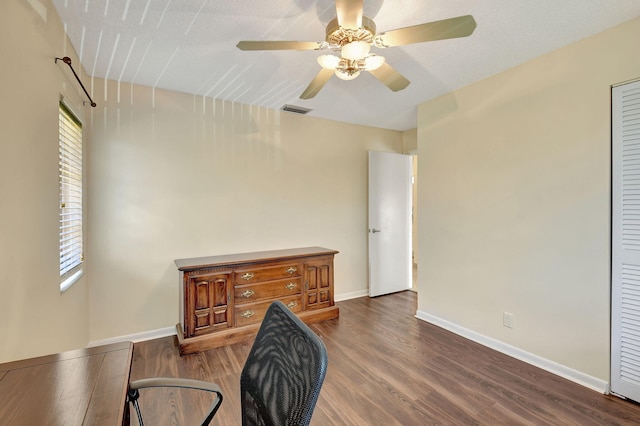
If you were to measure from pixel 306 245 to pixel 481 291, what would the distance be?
Answer: 209 cm

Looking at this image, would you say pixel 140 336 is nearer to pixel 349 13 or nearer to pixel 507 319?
pixel 349 13

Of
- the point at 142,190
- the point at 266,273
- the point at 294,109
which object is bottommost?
the point at 266,273

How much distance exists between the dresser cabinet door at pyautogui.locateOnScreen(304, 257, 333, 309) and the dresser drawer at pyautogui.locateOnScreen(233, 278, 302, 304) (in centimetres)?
13

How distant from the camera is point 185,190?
314 cm

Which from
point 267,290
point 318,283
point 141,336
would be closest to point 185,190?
point 267,290

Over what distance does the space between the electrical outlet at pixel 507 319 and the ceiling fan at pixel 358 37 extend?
2336mm

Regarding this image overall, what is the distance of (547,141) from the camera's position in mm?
2393

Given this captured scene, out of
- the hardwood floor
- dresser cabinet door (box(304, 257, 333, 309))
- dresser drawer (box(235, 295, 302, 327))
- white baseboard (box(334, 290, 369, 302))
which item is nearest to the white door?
white baseboard (box(334, 290, 369, 302))

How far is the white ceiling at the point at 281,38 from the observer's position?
1.78 meters

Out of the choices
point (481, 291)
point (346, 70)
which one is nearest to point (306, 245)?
point (481, 291)

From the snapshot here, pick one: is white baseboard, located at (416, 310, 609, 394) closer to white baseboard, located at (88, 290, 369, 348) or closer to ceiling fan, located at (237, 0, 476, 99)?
ceiling fan, located at (237, 0, 476, 99)

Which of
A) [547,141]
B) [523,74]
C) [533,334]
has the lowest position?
[533,334]

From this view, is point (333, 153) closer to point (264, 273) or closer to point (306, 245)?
point (306, 245)

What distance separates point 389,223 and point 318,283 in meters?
1.55
